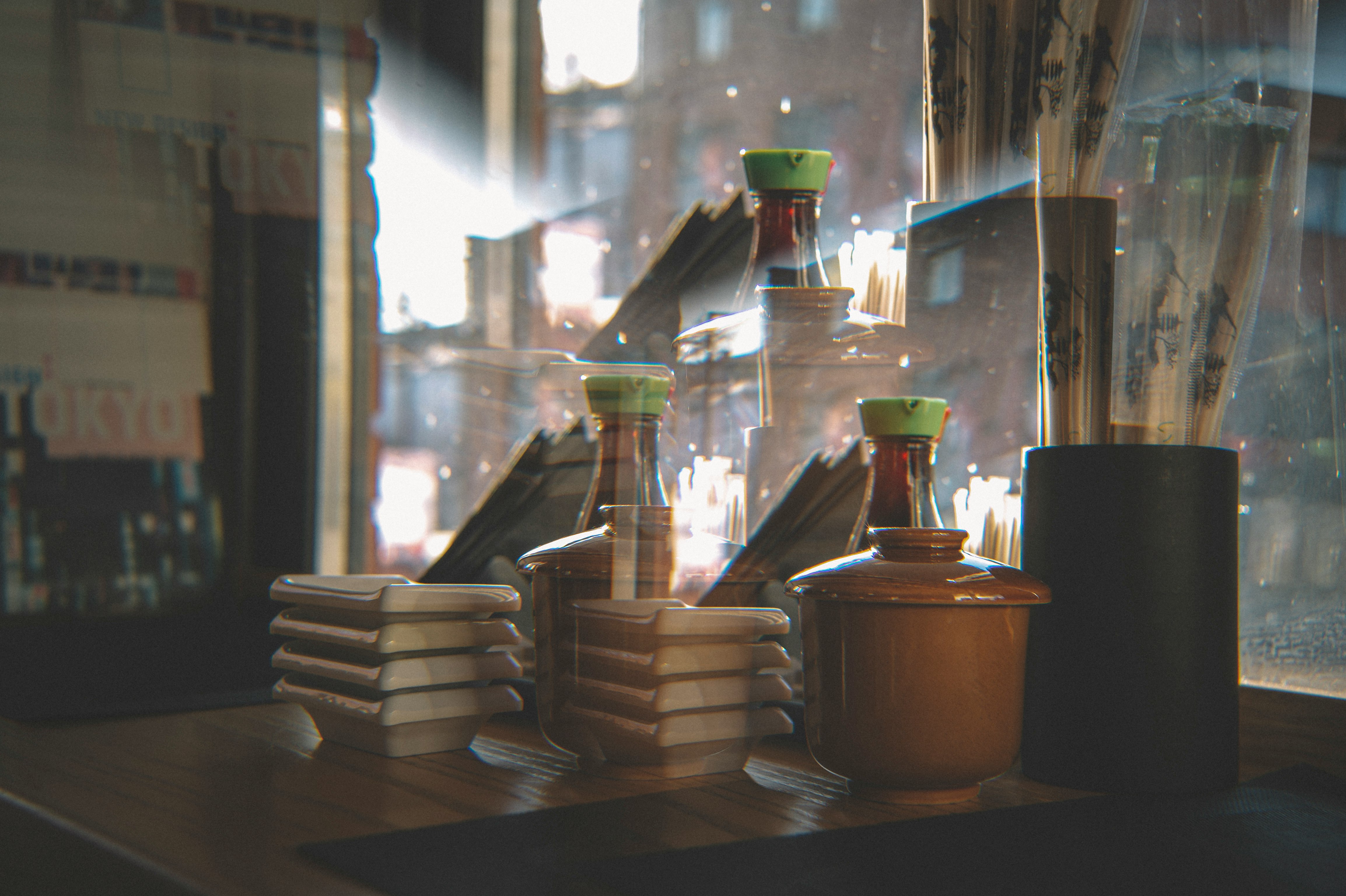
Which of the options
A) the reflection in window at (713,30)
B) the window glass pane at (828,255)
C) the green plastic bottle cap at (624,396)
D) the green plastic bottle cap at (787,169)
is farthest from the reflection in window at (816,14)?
the green plastic bottle cap at (624,396)

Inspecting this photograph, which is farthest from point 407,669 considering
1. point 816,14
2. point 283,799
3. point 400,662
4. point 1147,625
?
point 816,14

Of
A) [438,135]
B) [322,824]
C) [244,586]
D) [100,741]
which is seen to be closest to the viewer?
[322,824]

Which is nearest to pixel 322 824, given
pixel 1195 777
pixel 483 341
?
pixel 1195 777

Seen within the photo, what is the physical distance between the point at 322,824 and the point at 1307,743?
21.0 inches

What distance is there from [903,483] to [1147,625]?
170 mm

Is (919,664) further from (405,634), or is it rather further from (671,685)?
(405,634)

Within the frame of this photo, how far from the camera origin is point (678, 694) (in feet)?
1.94

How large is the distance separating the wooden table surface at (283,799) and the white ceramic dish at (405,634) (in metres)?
0.07

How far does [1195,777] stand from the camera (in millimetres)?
563

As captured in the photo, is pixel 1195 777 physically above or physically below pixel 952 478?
below

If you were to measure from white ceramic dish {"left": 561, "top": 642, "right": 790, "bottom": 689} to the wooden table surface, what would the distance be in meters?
0.06

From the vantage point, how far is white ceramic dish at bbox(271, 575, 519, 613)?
2.15ft

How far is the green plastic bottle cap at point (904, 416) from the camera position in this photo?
662 mm

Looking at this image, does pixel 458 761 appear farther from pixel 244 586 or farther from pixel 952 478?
pixel 244 586
